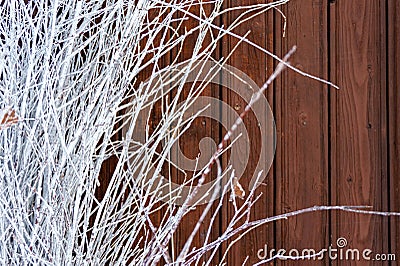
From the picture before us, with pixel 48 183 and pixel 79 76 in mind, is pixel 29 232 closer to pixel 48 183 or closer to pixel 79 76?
pixel 48 183

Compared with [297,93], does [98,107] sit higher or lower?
lower

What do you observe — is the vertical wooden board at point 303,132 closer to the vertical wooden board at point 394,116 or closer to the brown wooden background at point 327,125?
the brown wooden background at point 327,125

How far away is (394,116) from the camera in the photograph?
158 centimetres

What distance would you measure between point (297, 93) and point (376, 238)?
1.47ft

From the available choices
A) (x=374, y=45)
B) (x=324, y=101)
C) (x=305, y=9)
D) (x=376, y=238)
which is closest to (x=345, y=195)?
(x=376, y=238)

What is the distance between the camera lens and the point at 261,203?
1.58 metres

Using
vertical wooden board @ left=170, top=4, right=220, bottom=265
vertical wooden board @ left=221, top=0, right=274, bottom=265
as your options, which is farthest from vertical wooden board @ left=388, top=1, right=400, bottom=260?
vertical wooden board @ left=170, top=4, right=220, bottom=265

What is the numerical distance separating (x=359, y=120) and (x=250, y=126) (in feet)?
0.98

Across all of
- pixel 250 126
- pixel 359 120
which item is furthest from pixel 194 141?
pixel 359 120

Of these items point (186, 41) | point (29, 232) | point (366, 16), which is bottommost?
point (29, 232)

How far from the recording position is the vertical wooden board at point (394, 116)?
1573 mm
